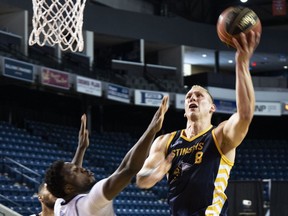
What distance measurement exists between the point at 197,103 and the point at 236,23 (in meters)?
0.76

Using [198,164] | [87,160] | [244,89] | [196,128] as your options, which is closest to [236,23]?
[244,89]

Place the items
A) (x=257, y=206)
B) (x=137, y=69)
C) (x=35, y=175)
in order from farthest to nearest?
(x=137, y=69), (x=35, y=175), (x=257, y=206)

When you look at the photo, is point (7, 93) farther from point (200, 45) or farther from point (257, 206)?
point (257, 206)

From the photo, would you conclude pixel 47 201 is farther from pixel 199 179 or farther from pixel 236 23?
pixel 236 23

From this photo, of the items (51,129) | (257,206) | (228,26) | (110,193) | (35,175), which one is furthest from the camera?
(51,129)

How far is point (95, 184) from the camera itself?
370 cm

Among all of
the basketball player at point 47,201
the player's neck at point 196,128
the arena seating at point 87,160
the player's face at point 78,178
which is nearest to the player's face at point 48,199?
the basketball player at point 47,201

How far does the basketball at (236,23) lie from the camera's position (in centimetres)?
428

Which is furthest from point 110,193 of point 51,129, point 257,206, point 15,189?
point 51,129

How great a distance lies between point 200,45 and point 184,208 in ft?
78.1

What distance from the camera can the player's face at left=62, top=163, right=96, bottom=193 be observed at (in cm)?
382

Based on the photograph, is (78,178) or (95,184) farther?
(78,178)

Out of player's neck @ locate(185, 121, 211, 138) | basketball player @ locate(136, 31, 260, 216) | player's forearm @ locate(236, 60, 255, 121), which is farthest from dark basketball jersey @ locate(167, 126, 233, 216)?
player's forearm @ locate(236, 60, 255, 121)

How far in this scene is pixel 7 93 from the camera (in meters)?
24.2
